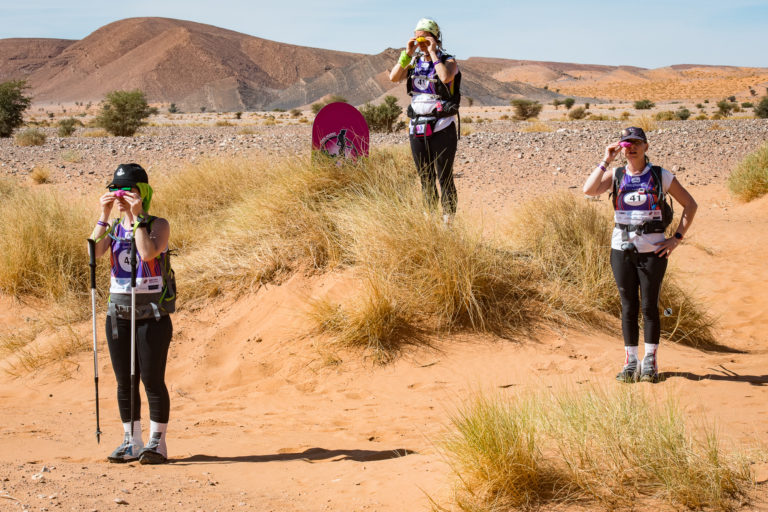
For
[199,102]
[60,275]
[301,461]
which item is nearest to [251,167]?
[60,275]

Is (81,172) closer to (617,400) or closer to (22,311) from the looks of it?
(22,311)

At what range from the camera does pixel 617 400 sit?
394cm

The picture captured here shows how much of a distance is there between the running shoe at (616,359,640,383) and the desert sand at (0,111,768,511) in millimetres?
178

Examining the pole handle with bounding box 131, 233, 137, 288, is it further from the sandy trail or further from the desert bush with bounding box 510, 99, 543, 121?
the desert bush with bounding box 510, 99, 543, 121

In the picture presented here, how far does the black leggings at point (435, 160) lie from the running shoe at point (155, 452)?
3.35 metres

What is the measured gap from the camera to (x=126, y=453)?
4.53 m

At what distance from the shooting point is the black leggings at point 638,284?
17.1 feet

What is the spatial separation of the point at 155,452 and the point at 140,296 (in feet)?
3.01

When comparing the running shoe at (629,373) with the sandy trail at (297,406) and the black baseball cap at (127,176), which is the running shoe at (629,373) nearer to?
the sandy trail at (297,406)

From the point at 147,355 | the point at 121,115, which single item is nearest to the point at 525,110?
the point at 121,115

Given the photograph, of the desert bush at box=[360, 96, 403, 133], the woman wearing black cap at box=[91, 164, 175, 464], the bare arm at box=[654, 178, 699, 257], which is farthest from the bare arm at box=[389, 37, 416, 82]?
the desert bush at box=[360, 96, 403, 133]

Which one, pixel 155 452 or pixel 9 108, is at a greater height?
pixel 9 108

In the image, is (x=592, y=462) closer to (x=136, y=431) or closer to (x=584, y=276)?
(x=136, y=431)

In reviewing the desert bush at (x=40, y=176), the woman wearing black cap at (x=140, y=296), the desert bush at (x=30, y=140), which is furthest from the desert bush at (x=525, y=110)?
the woman wearing black cap at (x=140, y=296)
